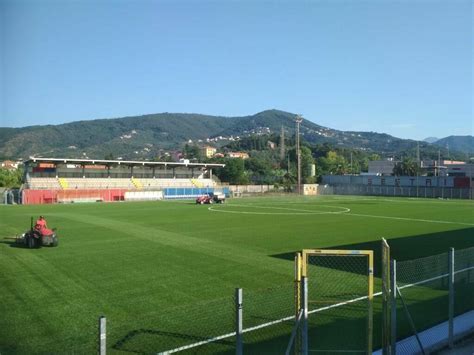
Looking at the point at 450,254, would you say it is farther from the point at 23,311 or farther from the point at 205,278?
the point at 23,311

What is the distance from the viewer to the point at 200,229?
95.6 ft

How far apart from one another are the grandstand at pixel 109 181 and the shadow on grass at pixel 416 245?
187ft

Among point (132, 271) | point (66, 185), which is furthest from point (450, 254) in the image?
point (66, 185)

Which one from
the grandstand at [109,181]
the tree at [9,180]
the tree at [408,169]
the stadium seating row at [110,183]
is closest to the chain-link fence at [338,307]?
the grandstand at [109,181]

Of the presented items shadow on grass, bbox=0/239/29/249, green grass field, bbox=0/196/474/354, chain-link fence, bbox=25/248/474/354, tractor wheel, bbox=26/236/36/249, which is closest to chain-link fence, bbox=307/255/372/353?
chain-link fence, bbox=25/248/474/354

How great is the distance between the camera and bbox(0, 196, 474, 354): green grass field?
9.59 metres

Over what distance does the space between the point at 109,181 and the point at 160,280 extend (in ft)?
244

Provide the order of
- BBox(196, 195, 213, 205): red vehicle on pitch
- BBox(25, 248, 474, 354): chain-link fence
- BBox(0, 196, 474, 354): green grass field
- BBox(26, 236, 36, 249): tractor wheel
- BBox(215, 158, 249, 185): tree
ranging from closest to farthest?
BBox(25, 248, 474, 354): chain-link fence
BBox(0, 196, 474, 354): green grass field
BBox(26, 236, 36, 249): tractor wheel
BBox(196, 195, 213, 205): red vehicle on pitch
BBox(215, 158, 249, 185): tree

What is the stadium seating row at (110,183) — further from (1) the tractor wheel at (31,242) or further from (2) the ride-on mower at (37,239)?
(1) the tractor wheel at (31,242)

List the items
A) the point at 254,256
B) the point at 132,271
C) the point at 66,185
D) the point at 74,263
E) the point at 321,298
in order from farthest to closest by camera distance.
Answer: the point at 66,185 → the point at 254,256 → the point at 74,263 → the point at 132,271 → the point at 321,298

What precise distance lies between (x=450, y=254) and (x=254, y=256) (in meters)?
10.8

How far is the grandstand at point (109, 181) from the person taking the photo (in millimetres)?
72625

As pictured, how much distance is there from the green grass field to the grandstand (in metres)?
43.8

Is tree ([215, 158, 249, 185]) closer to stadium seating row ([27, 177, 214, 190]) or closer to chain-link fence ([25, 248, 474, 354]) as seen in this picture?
stadium seating row ([27, 177, 214, 190])
